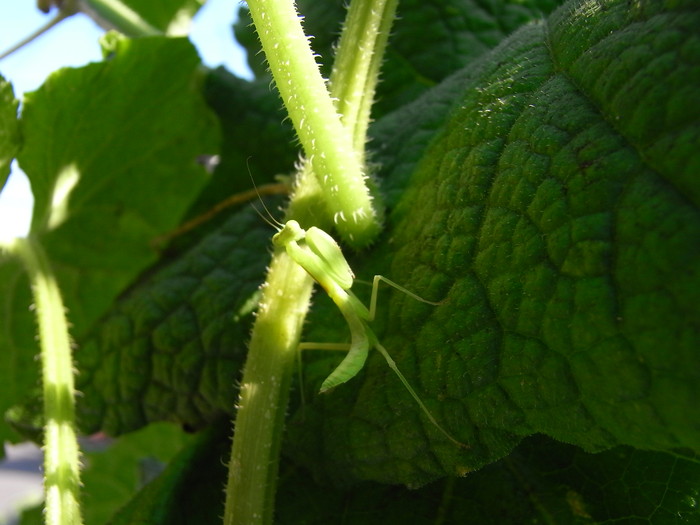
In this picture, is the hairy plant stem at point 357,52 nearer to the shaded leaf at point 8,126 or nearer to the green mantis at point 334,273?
the green mantis at point 334,273

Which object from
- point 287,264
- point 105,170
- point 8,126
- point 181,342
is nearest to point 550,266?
point 287,264

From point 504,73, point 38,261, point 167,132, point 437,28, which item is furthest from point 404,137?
point 38,261

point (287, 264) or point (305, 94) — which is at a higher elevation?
point (305, 94)

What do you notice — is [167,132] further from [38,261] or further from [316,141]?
[316,141]

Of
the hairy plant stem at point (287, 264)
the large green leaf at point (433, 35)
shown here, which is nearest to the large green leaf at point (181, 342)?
the hairy plant stem at point (287, 264)

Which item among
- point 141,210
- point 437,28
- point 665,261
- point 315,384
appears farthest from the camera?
point 141,210

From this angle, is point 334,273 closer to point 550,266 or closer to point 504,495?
point 550,266
